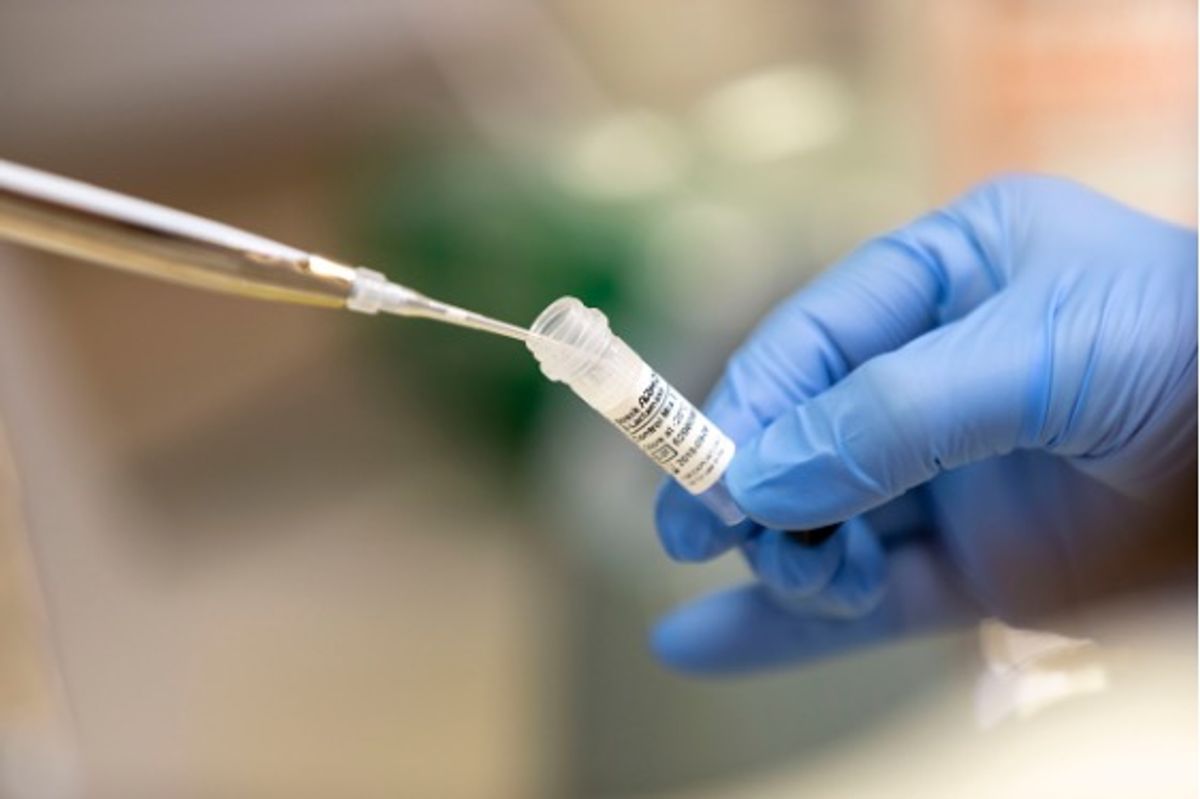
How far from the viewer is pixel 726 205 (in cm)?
115

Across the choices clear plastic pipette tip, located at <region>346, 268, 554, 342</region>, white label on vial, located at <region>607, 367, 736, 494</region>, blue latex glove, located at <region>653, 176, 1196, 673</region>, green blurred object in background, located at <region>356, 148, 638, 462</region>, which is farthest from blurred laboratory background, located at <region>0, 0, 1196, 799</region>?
clear plastic pipette tip, located at <region>346, 268, 554, 342</region>

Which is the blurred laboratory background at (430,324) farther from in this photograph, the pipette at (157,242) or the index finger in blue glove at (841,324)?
the pipette at (157,242)

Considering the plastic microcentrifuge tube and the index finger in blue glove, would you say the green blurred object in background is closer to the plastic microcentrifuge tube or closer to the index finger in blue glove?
the index finger in blue glove

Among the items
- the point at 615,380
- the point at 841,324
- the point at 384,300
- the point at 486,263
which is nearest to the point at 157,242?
the point at 384,300

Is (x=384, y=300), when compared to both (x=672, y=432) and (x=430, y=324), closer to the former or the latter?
(x=672, y=432)

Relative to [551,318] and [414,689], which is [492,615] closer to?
[414,689]

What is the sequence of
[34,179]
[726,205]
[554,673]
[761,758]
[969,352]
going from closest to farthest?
[34,179], [969,352], [761,758], [554,673], [726,205]

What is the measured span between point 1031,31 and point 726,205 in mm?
367

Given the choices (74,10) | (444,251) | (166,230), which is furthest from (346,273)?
Answer: (74,10)

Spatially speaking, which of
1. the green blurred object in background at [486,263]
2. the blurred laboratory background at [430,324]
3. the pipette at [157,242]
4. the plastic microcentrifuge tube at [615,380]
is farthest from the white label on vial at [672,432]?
the green blurred object in background at [486,263]

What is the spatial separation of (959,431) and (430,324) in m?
0.66

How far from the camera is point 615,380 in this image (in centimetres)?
51

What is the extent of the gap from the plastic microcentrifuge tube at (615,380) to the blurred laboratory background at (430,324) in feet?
1.43

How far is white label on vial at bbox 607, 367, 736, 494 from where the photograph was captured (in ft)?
1.68
